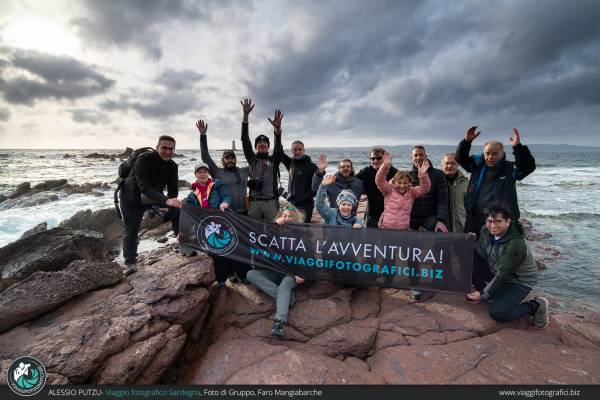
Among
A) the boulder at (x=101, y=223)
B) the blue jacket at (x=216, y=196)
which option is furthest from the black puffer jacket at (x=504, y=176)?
the boulder at (x=101, y=223)

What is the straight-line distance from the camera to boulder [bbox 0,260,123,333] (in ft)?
12.2

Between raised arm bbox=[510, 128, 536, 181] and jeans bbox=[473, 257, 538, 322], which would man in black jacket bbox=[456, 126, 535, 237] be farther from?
jeans bbox=[473, 257, 538, 322]

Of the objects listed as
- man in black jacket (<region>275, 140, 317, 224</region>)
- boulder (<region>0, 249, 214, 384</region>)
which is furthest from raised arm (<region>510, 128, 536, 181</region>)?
boulder (<region>0, 249, 214, 384</region>)

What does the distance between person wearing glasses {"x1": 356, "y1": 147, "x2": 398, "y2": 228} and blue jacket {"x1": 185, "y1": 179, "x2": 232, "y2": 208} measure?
2.82 m

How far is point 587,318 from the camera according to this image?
4.69 meters

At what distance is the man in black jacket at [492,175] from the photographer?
4762 millimetres

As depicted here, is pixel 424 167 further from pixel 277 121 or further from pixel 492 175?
pixel 277 121

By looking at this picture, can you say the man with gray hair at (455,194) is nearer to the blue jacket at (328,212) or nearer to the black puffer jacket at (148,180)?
the blue jacket at (328,212)

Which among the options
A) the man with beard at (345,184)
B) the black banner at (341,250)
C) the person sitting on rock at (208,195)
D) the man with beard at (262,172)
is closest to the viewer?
the black banner at (341,250)

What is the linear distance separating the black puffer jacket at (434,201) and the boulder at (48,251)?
8679mm

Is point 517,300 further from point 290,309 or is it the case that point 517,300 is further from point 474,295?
point 290,309

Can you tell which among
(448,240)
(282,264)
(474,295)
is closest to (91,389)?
(282,264)

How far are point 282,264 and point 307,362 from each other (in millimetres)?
1804

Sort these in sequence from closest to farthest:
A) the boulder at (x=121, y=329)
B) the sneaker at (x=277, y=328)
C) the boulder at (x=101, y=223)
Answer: the boulder at (x=121, y=329)
the sneaker at (x=277, y=328)
the boulder at (x=101, y=223)
